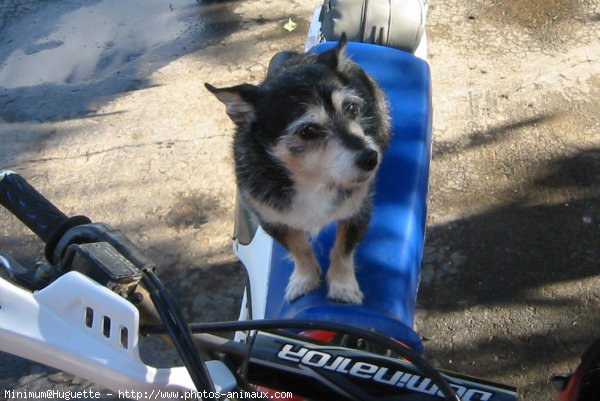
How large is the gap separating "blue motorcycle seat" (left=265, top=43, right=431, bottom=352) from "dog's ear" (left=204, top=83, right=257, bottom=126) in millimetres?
620

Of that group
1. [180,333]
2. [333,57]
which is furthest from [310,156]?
[180,333]

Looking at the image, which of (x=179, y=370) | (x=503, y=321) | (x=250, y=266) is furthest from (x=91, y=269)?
(x=503, y=321)

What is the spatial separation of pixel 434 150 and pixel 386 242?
75.8 inches

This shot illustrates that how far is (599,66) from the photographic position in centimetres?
460

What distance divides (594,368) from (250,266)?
175cm

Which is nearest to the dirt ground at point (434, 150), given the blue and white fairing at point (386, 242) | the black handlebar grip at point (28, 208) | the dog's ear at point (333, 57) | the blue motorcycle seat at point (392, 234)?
Result: the blue and white fairing at point (386, 242)

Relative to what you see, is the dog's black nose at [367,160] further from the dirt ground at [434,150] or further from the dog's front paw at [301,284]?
the dirt ground at [434,150]

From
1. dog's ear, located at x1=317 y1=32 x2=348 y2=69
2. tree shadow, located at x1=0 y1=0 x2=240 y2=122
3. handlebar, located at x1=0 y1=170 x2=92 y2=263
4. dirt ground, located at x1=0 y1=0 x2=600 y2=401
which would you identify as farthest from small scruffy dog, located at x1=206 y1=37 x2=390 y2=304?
tree shadow, located at x1=0 y1=0 x2=240 y2=122

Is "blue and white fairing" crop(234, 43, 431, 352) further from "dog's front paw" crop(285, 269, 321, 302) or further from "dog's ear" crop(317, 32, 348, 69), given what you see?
"dog's ear" crop(317, 32, 348, 69)

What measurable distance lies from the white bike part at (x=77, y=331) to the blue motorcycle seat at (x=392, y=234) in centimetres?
84

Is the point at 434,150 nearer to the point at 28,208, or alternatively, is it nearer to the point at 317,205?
the point at 317,205

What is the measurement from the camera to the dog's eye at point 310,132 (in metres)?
2.11

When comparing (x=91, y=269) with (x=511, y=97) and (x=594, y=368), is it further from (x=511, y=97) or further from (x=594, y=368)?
(x=511, y=97)

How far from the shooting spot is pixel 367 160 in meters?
2.01
